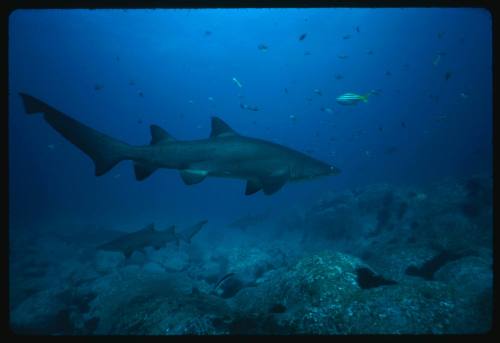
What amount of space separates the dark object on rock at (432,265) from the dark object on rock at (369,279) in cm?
269

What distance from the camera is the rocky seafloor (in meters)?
4.51

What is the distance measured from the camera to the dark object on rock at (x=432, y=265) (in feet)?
25.8

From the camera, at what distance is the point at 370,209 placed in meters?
18.1

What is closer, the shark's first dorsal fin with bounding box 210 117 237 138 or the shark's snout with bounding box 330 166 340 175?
the shark's first dorsal fin with bounding box 210 117 237 138

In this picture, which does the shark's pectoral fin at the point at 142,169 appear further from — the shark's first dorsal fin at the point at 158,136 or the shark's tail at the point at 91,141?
the shark's first dorsal fin at the point at 158,136

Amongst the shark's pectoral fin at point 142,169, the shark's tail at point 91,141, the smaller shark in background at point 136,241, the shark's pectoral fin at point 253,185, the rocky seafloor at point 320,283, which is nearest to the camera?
the rocky seafloor at point 320,283

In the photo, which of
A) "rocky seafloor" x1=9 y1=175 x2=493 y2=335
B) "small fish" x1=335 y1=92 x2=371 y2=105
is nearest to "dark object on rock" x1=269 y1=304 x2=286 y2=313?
"rocky seafloor" x1=9 y1=175 x2=493 y2=335

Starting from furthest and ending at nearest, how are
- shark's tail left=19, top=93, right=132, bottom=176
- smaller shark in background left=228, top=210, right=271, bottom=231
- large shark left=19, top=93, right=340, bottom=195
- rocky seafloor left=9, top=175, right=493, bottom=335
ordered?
smaller shark in background left=228, top=210, right=271, bottom=231, large shark left=19, top=93, right=340, bottom=195, shark's tail left=19, top=93, right=132, bottom=176, rocky seafloor left=9, top=175, right=493, bottom=335

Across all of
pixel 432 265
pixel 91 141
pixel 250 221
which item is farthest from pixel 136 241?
pixel 250 221

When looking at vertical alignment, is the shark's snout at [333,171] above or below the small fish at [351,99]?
below

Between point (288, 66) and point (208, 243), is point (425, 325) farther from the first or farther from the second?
point (288, 66)

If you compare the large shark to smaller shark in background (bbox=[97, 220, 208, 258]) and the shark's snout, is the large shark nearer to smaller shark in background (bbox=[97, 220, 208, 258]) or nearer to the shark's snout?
the shark's snout

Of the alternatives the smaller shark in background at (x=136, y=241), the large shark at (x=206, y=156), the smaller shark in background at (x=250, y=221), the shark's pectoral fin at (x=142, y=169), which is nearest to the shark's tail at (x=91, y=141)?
the large shark at (x=206, y=156)

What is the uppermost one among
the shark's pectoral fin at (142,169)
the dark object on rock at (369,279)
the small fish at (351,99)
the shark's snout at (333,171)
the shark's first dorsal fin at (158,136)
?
the small fish at (351,99)
